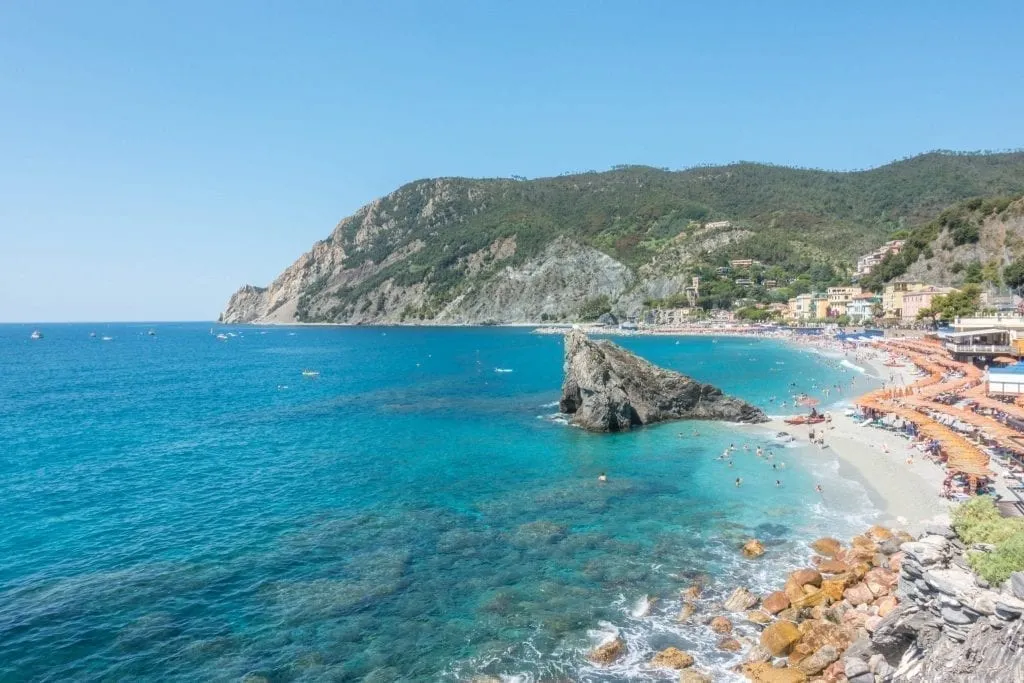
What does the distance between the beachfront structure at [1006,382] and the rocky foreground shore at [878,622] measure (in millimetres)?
28836

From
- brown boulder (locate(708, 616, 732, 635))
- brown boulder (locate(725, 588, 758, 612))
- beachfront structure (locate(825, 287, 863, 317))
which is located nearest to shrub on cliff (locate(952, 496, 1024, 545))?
brown boulder (locate(725, 588, 758, 612))

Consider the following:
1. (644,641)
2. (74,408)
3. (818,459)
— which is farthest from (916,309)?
(74,408)

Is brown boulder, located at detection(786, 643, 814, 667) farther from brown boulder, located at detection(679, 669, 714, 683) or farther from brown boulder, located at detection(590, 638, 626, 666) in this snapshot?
brown boulder, located at detection(590, 638, 626, 666)

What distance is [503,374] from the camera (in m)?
84.8

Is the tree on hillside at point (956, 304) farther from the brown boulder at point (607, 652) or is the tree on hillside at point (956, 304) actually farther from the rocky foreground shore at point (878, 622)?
the brown boulder at point (607, 652)

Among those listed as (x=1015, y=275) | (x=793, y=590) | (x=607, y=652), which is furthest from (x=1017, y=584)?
(x=1015, y=275)

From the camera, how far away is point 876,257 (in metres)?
162

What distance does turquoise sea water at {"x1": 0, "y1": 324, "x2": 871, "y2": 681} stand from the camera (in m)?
17.4

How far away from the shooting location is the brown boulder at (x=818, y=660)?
15.9 meters

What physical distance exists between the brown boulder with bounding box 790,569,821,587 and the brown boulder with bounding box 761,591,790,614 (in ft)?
3.50

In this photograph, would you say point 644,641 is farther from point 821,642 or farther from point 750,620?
point 821,642

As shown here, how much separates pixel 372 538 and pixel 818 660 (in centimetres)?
1748

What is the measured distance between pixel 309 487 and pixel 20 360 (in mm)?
130512

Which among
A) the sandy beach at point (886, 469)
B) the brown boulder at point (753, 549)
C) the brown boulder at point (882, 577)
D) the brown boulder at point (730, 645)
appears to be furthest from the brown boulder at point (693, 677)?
the sandy beach at point (886, 469)
